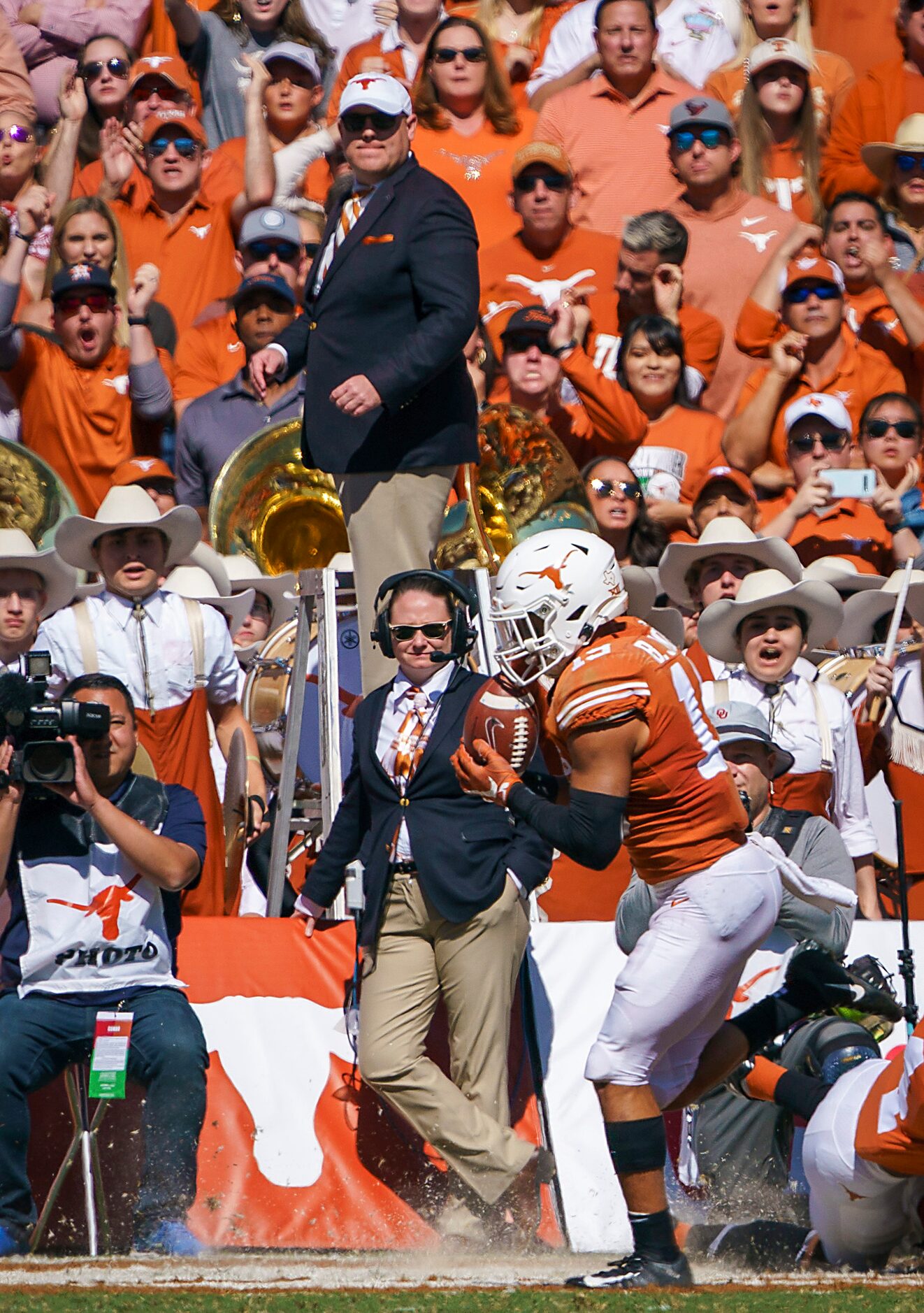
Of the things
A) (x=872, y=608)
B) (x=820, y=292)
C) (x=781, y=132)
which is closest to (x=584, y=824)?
(x=872, y=608)

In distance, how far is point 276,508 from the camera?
365 inches

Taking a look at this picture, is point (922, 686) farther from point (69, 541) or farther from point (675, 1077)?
point (69, 541)

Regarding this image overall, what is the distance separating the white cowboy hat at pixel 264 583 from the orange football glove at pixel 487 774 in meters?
3.47

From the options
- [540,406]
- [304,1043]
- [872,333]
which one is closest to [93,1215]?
[304,1043]

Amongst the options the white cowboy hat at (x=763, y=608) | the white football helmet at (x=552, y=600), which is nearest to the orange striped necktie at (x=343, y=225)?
the white football helmet at (x=552, y=600)

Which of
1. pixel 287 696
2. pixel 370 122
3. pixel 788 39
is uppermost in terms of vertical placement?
pixel 788 39

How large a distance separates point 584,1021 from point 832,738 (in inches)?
63.3

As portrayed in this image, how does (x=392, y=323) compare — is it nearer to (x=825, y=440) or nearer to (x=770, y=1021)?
(x=770, y=1021)

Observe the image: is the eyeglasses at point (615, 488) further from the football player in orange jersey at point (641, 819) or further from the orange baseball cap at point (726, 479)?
the football player in orange jersey at point (641, 819)

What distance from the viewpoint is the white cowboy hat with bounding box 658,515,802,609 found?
27.7 feet

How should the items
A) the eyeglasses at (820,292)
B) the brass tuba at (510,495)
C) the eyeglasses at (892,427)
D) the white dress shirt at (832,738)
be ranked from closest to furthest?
the white dress shirt at (832,738) < the brass tuba at (510,495) < the eyeglasses at (892,427) < the eyeglasses at (820,292)

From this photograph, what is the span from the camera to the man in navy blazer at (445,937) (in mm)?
→ 6406

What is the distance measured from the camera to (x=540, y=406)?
395 inches

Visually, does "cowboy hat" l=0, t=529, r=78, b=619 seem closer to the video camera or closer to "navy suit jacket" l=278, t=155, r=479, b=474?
"navy suit jacket" l=278, t=155, r=479, b=474
